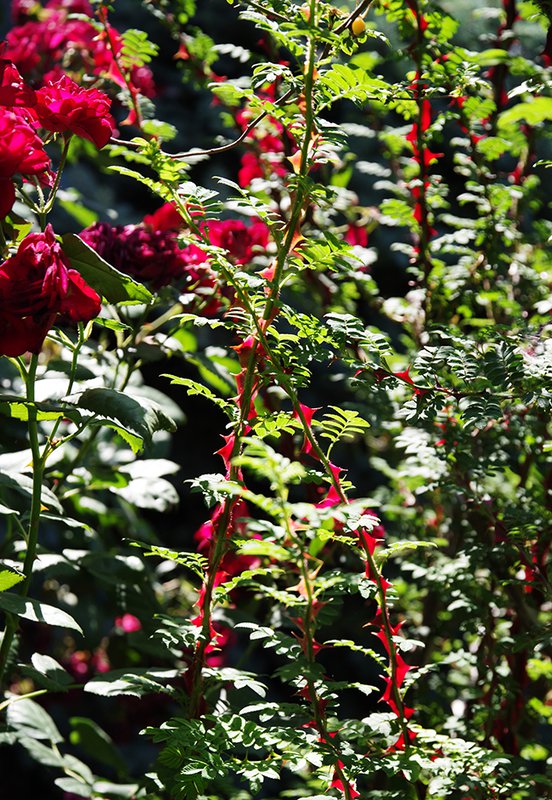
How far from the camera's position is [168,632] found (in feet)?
2.98

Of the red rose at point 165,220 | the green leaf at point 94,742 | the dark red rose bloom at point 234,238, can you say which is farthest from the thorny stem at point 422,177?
the green leaf at point 94,742

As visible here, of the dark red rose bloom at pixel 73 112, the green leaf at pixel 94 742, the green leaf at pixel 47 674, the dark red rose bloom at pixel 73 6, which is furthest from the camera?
the dark red rose bloom at pixel 73 6

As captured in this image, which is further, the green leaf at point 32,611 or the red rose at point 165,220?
the red rose at point 165,220

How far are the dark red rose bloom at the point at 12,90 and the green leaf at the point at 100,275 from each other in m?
0.15

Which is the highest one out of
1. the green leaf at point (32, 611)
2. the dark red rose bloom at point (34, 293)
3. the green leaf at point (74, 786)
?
the dark red rose bloom at point (34, 293)

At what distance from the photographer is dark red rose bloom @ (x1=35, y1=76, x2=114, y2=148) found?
939mm

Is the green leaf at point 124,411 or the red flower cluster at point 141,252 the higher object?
the red flower cluster at point 141,252

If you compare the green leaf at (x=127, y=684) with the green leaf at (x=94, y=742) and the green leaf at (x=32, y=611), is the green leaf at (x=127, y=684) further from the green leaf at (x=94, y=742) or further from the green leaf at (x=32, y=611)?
the green leaf at (x=94, y=742)

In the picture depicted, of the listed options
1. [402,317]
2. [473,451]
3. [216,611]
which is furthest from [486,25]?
[216,611]

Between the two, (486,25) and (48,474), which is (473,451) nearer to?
(48,474)

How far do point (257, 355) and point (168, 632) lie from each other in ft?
0.97

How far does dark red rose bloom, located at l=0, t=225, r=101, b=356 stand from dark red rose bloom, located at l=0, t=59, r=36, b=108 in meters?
0.16

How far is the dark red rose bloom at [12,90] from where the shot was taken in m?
0.93

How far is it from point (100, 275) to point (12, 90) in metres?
0.21
